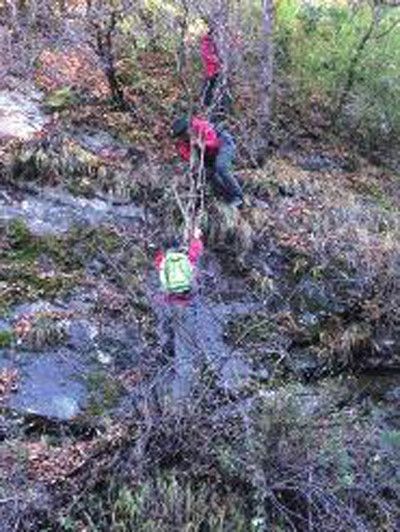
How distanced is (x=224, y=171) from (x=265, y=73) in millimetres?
2277

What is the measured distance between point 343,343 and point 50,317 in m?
3.00

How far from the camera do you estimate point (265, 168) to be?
12.1 meters

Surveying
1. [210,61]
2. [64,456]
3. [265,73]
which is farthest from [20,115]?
[64,456]

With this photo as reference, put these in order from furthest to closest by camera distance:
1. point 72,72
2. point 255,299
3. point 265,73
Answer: point 72,72 → point 265,73 → point 255,299

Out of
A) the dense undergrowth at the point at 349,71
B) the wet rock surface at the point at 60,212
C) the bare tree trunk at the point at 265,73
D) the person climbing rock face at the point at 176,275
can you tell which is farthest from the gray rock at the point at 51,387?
the dense undergrowth at the point at 349,71

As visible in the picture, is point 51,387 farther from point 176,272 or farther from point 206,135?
point 206,135

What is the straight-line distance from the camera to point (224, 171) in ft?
34.4

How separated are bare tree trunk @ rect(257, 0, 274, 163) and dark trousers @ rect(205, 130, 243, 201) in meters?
1.75

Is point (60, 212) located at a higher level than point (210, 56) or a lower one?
lower

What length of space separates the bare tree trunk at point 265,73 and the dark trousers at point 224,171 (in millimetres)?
1745

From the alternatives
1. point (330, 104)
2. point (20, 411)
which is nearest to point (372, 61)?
point (330, 104)

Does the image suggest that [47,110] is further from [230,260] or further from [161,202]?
[230,260]

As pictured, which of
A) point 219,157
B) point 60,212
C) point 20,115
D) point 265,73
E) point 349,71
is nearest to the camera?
point 60,212

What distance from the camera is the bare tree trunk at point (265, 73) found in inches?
474
